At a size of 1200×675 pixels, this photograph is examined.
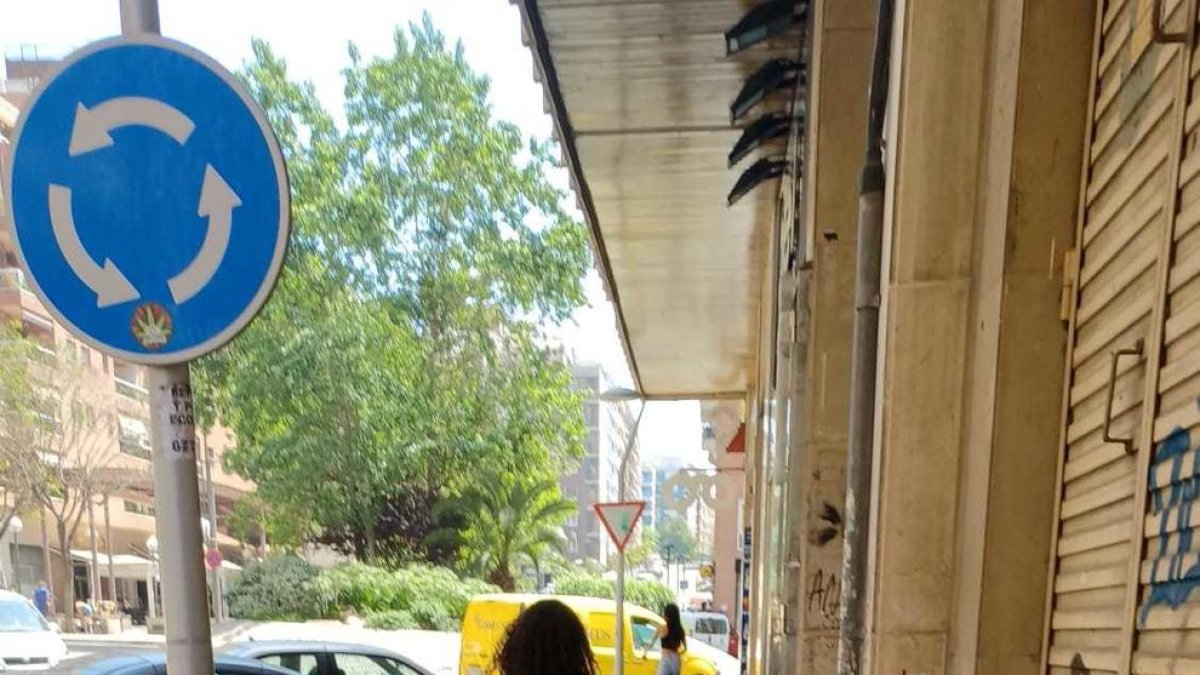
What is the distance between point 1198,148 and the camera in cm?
200

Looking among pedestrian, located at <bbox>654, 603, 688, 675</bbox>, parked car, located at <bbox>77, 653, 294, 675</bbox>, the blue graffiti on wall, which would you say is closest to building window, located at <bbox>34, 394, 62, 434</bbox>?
parked car, located at <bbox>77, 653, 294, 675</bbox>

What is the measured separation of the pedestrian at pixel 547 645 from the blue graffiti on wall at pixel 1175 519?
4.80 feet

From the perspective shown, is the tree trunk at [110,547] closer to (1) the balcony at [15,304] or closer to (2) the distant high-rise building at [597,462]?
(1) the balcony at [15,304]

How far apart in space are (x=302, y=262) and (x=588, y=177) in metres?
24.2

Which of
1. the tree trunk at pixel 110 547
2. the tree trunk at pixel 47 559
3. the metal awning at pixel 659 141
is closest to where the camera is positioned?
the metal awning at pixel 659 141

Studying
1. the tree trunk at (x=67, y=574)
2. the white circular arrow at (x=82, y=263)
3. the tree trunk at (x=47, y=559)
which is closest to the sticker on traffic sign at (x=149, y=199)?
the white circular arrow at (x=82, y=263)

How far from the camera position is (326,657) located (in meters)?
8.49

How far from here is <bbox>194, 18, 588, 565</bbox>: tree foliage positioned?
1157 inches

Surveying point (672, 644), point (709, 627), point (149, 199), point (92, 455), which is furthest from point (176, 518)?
point (92, 455)

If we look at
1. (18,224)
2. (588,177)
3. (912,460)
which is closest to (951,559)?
(912,460)

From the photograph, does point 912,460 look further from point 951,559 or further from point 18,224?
point 18,224

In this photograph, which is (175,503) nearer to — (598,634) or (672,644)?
(672,644)

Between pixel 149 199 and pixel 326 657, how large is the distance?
714 cm

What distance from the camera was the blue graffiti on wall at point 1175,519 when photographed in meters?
1.96
